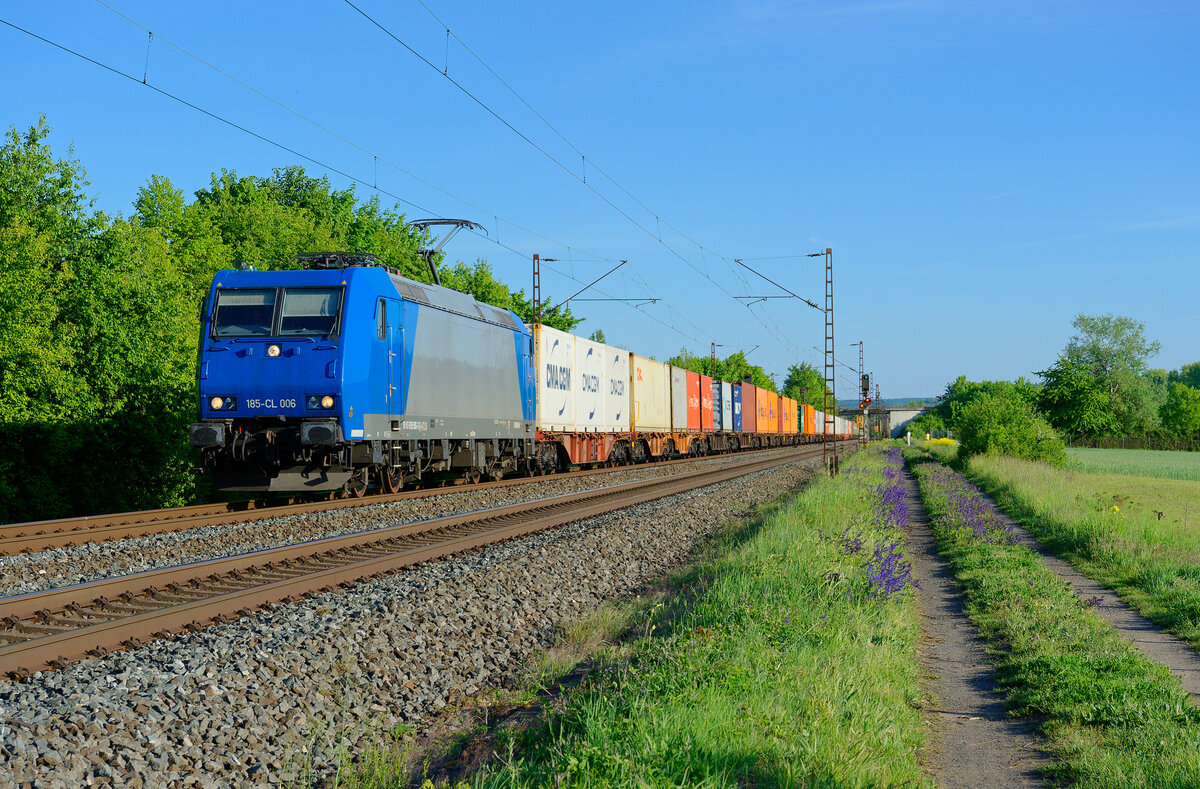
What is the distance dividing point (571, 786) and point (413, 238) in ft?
220

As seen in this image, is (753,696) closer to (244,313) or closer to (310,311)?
(310,311)

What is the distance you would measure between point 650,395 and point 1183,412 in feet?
369

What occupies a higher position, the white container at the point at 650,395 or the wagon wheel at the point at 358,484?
the white container at the point at 650,395

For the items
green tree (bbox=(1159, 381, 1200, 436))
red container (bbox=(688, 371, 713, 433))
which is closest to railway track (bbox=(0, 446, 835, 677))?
red container (bbox=(688, 371, 713, 433))

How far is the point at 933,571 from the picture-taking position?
11.9 meters

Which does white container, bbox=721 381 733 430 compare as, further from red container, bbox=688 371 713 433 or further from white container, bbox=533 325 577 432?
white container, bbox=533 325 577 432

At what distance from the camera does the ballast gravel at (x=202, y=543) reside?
997 cm

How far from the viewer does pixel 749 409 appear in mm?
57062

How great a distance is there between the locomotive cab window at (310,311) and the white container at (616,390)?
57.0 ft

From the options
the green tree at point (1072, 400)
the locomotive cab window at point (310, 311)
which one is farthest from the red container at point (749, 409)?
the locomotive cab window at point (310, 311)

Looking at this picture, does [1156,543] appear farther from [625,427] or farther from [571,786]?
[625,427]

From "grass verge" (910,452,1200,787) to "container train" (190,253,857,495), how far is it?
9974 mm

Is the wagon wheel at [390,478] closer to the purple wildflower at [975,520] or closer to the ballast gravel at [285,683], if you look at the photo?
the ballast gravel at [285,683]

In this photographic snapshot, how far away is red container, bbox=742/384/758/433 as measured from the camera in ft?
182
